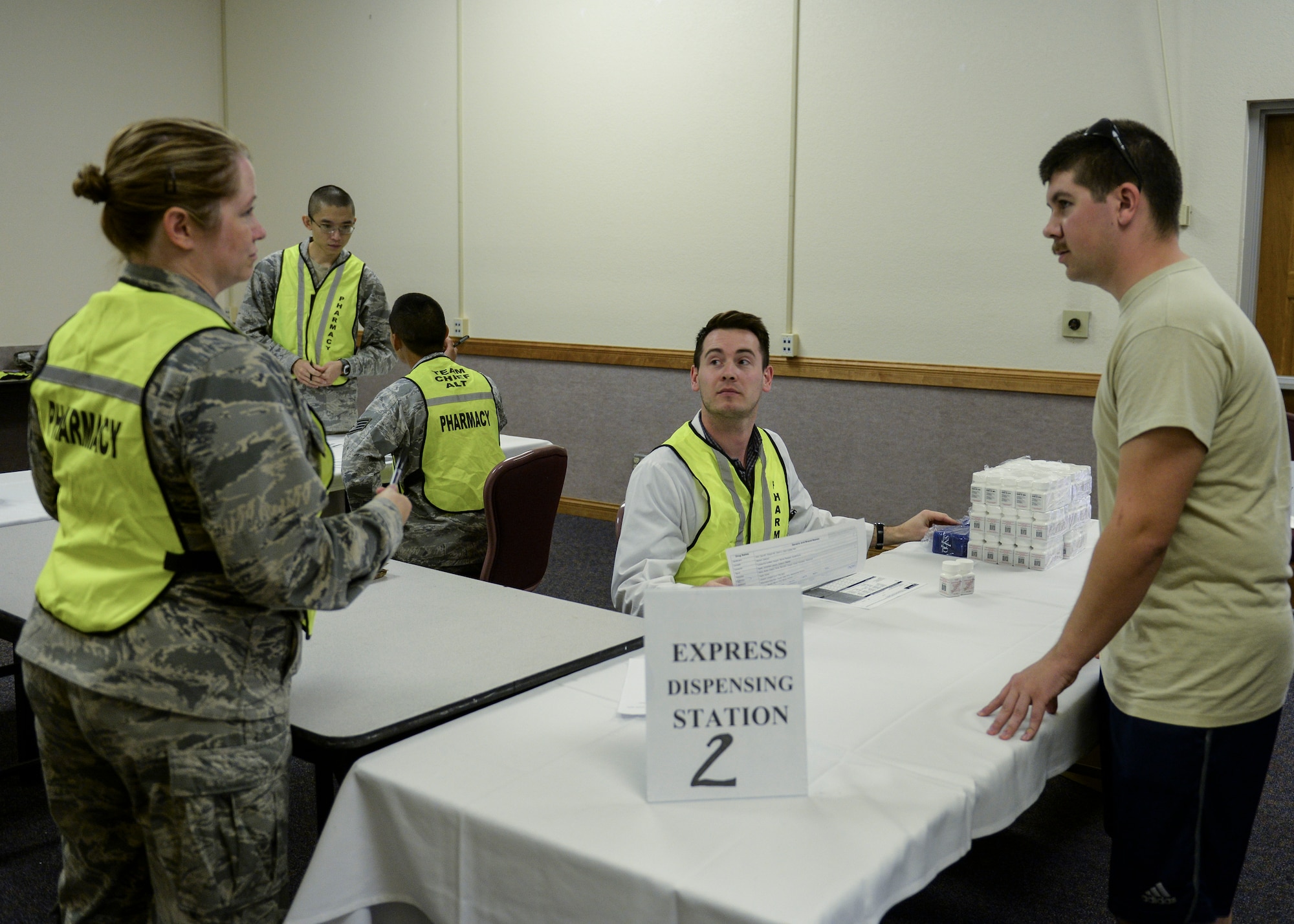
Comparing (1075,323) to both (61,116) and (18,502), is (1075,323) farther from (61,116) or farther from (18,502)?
(61,116)

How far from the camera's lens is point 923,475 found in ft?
16.1

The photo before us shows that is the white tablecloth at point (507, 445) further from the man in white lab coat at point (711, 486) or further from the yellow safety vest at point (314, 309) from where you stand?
the man in white lab coat at point (711, 486)

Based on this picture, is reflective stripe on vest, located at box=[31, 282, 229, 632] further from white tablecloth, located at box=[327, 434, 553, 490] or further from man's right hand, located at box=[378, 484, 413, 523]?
white tablecloth, located at box=[327, 434, 553, 490]

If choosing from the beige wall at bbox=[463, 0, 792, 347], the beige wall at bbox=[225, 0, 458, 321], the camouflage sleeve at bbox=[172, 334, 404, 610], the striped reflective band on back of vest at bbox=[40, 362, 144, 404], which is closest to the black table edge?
the camouflage sleeve at bbox=[172, 334, 404, 610]

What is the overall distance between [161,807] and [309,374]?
2.90 meters

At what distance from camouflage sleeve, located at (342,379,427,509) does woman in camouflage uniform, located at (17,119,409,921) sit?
1.73m

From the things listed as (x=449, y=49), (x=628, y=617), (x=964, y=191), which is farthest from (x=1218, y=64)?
(x=449, y=49)

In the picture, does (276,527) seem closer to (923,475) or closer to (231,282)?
(231,282)

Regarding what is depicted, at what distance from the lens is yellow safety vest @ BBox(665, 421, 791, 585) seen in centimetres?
218

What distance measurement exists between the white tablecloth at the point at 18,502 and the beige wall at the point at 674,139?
130 inches

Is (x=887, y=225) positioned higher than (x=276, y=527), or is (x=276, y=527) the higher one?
(x=887, y=225)

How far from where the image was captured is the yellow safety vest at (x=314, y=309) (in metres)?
4.18

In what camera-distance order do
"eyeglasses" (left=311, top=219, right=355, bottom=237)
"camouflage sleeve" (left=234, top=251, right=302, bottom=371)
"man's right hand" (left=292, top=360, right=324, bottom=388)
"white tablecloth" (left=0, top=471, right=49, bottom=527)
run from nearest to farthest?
"white tablecloth" (left=0, top=471, right=49, bottom=527) → "man's right hand" (left=292, top=360, right=324, bottom=388) → "eyeglasses" (left=311, top=219, right=355, bottom=237) → "camouflage sleeve" (left=234, top=251, right=302, bottom=371)

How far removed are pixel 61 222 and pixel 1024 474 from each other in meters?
6.31
